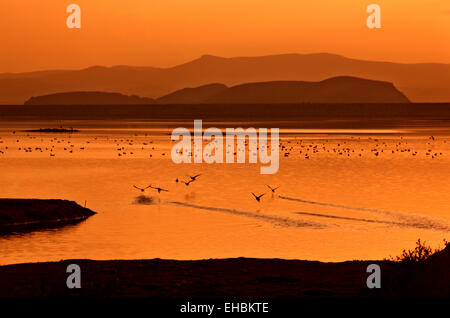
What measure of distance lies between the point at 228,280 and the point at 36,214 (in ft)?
55.6

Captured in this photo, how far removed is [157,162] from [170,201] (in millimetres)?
29299

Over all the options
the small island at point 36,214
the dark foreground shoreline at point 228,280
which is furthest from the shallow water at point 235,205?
the dark foreground shoreline at point 228,280

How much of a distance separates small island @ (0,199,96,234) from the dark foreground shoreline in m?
11.6

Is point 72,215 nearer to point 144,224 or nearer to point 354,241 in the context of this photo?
point 144,224

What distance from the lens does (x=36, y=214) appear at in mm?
34531

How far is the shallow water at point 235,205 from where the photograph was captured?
29656mm

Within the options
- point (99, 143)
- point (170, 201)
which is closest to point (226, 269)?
point (170, 201)

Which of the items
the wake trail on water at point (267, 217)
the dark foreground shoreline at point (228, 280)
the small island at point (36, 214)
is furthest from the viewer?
the wake trail on water at point (267, 217)

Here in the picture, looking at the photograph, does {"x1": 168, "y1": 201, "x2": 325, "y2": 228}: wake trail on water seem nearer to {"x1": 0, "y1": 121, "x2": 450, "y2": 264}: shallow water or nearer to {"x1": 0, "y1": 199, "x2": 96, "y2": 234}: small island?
{"x1": 0, "y1": 121, "x2": 450, "y2": 264}: shallow water

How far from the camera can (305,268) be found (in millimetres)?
21859

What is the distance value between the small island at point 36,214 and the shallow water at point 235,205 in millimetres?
960

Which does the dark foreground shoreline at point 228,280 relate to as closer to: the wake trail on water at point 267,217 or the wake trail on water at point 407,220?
the wake trail on water at point 267,217

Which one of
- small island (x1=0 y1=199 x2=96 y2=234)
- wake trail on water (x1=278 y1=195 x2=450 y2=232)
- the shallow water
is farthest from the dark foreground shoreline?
wake trail on water (x1=278 y1=195 x2=450 y2=232)
